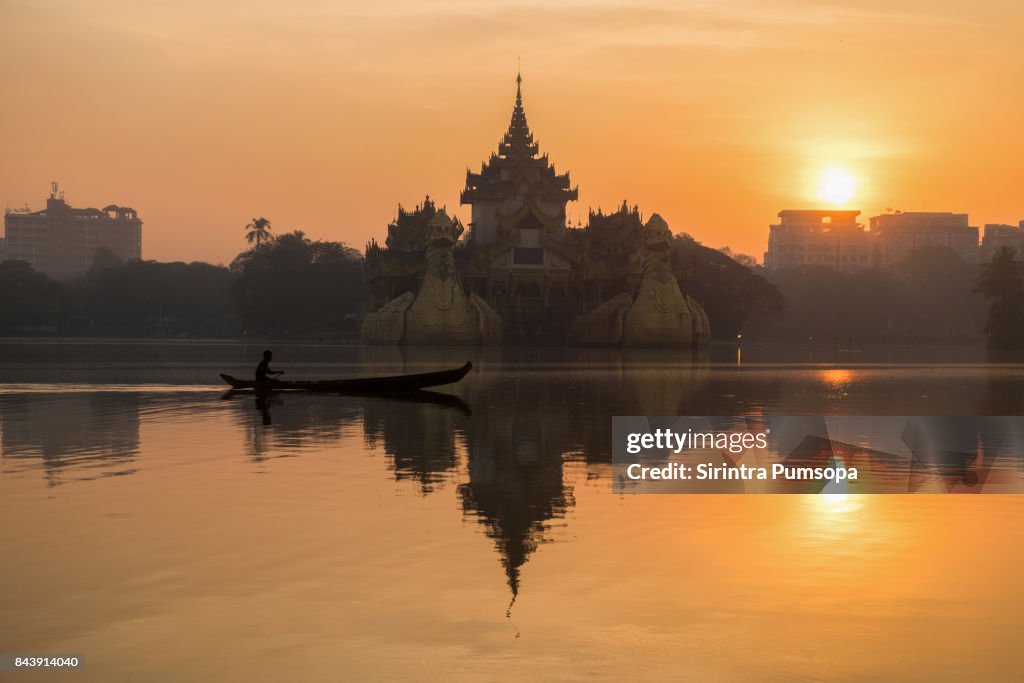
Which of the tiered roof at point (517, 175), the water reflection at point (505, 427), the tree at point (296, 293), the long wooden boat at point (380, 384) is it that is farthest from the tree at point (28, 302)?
the long wooden boat at point (380, 384)

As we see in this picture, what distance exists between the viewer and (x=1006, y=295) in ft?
355

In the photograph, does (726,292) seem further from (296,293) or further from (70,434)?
(70,434)

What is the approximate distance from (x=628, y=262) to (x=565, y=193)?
897 centimetres

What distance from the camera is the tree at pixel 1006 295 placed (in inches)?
4220

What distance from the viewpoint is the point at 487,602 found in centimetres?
1209

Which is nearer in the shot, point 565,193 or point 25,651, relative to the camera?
point 25,651

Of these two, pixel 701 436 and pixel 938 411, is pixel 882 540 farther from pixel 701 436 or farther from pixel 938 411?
pixel 938 411

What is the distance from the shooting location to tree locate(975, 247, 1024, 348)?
107m

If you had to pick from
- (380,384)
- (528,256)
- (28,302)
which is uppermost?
(528,256)

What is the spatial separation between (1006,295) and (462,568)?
10316cm

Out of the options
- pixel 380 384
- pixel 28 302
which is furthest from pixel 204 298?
pixel 380 384

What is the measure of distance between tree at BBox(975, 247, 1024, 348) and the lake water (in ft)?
290

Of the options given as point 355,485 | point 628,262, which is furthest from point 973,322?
point 355,485

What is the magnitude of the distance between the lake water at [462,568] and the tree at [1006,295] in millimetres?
88425
